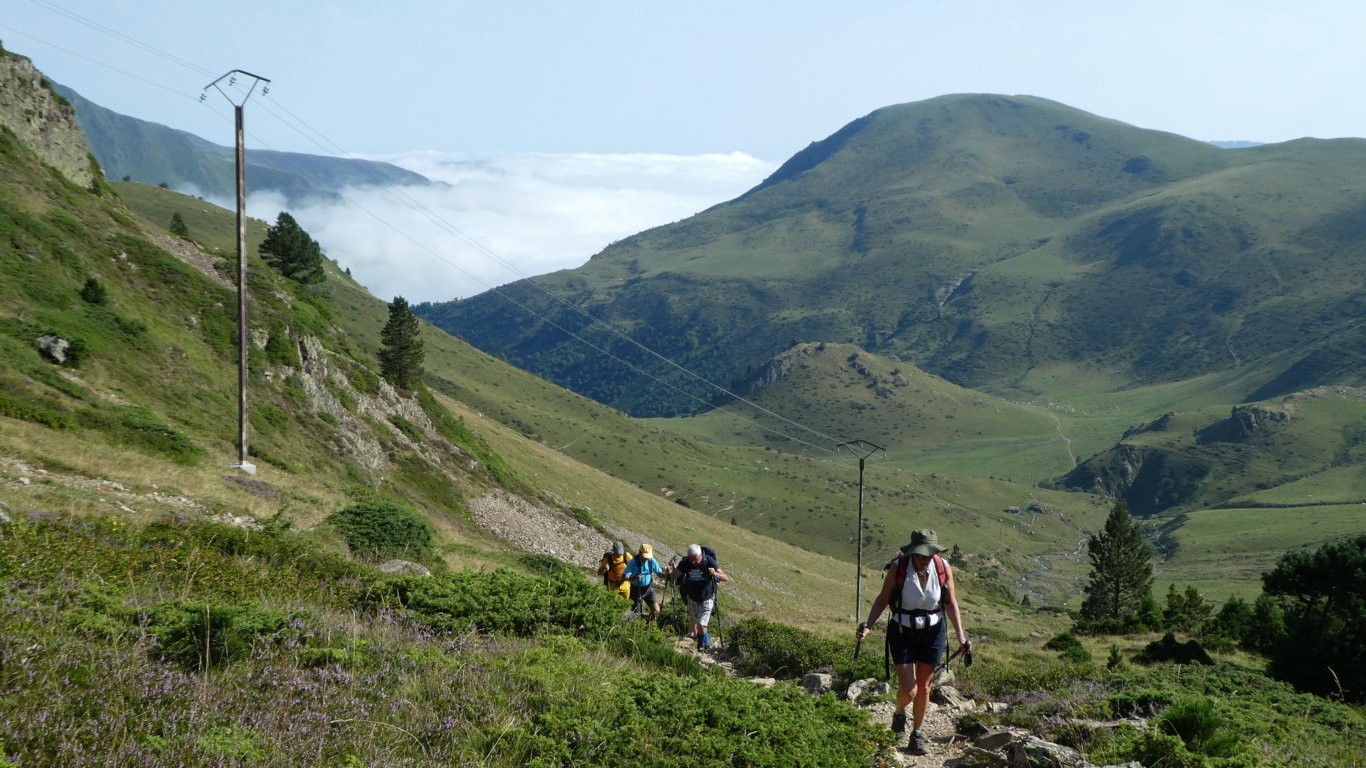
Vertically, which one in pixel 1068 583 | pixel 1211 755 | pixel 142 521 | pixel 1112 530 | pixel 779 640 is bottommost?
pixel 1068 583

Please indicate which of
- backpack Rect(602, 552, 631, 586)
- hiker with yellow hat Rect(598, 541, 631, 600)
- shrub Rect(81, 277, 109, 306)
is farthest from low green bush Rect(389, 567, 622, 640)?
shrub Rect(81, 277, 109, 306)

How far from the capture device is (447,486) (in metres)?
45.3

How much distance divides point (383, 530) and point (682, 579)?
27.3 feet

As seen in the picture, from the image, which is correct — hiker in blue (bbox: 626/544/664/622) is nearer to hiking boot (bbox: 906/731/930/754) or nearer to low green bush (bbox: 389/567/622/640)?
low green bush (bbox: 389/567/622/640)

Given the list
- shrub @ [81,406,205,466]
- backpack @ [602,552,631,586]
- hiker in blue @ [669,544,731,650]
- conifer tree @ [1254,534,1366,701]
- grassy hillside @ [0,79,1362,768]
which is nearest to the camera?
grassy hillside @ [0,79,1362,768]

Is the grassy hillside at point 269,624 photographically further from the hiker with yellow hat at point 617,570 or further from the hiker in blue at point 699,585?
the hiker with yellow hat at point 617,570

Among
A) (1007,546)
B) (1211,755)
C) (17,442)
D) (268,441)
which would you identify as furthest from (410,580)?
(1007,546)

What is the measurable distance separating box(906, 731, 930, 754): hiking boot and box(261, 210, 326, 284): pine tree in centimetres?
6870

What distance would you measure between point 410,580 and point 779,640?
6595 millimetres

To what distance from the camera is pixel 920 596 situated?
945 centimetres

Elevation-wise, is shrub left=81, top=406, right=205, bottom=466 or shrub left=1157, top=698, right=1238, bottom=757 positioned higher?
shrub left=1157, top=698, right=1238, bottom=757

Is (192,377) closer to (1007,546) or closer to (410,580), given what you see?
(410,580)

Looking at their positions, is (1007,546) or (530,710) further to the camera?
(1007,546)

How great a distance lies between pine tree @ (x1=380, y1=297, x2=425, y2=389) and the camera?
56.0 meters
